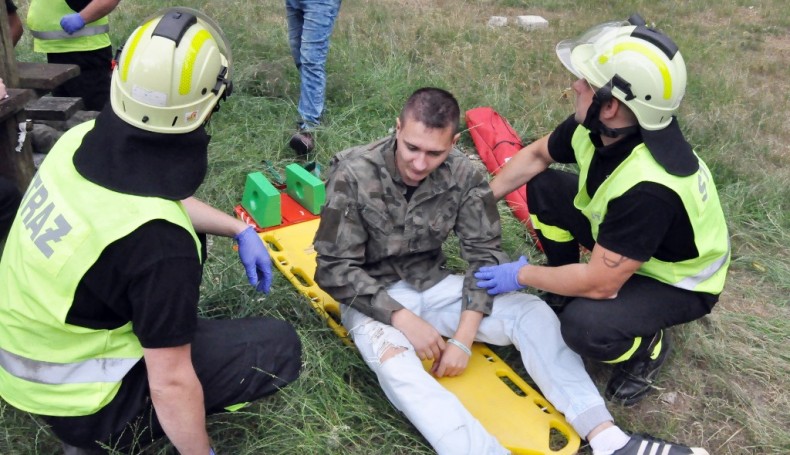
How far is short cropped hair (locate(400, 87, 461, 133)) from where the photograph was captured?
2.67 meters

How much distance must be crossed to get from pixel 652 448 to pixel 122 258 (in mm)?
1941

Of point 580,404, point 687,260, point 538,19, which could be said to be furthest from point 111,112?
point 538,19

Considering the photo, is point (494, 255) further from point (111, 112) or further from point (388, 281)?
point (111, 112)

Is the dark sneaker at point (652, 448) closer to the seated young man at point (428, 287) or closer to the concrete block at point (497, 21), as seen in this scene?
the seated young man at point (428, 287)

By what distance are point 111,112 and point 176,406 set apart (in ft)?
2.64

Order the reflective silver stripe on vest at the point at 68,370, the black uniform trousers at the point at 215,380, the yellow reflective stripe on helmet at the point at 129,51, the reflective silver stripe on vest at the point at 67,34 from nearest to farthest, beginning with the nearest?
the yellow reflective stripe on helmet at the point at 129,51
the reflective silver stripe on vest at the point at 68,370
the black uniform trousers at the point at 215,380
the reflective silver stripe on vest at the point at 67,34

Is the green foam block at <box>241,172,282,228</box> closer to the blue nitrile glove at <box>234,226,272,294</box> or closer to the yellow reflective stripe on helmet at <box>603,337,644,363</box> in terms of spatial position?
the blue nitrile glove at <box>234,226,272,294</box>

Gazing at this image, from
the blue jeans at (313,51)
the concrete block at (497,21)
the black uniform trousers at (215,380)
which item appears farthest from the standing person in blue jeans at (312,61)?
the concrete block at (497,21)

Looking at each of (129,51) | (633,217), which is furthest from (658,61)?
(129,51)

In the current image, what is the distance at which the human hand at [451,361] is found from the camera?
9.29ft

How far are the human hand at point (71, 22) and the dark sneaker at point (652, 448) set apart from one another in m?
3.71

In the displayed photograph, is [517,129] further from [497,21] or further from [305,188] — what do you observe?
[497,21]

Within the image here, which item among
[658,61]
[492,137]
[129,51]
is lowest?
[492,137]

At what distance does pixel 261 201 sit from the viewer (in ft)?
12.7
